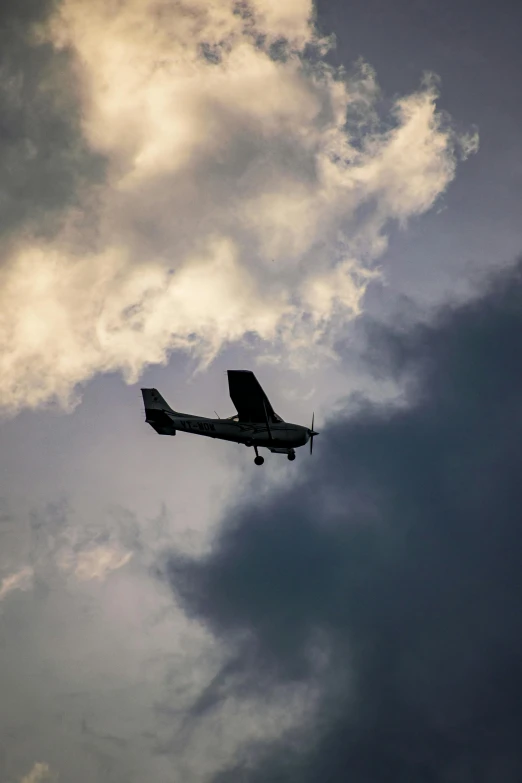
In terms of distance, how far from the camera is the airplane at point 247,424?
42969 millimetres

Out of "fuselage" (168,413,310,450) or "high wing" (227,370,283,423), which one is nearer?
"high wing" (227,370,283,423)

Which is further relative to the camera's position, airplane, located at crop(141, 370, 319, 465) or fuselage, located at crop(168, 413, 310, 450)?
fuselage, located at crop(168, 413, 310, 450)

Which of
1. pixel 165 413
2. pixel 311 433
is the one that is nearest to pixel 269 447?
pixel 311 433

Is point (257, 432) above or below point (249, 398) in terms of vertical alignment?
below

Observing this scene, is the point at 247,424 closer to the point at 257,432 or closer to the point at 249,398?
the point at 257,432

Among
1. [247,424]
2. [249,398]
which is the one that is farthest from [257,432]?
[249,398]

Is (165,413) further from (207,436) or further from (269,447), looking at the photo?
(269,447)

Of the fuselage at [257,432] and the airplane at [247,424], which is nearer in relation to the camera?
the airplane at [247,424]

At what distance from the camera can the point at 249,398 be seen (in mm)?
43594

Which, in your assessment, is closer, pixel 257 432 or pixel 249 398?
Result: pixel 249 398

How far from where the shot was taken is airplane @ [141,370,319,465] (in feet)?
141

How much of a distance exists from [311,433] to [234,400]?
6470 millimetres

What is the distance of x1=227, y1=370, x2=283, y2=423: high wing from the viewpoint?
42062 millimetres

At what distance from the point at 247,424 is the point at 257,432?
3.19 ft
